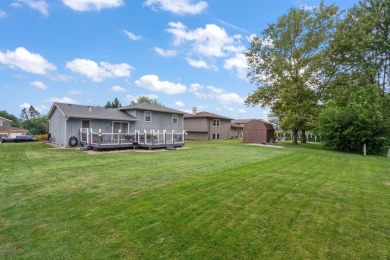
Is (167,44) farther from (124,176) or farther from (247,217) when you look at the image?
(247,217)

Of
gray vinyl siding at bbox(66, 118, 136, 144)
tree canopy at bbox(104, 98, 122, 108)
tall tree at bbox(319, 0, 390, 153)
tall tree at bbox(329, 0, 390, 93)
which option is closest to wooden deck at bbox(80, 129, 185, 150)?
gray vinyl siding at bbox(66, 118, 136, 144)

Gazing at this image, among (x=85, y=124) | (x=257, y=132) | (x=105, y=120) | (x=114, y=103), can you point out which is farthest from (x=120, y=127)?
(x=114, y=103)

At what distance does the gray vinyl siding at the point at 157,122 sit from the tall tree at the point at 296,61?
10.4 m

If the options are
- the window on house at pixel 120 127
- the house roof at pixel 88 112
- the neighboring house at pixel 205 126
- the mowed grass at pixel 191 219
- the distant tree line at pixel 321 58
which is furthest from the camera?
the neighboring house at pixel 205 126

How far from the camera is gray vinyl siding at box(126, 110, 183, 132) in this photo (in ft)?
73.4

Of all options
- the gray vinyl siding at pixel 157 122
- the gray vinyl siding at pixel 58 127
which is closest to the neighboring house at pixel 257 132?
the gray vinyl siding at pixel 157 122

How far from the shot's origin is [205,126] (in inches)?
1353

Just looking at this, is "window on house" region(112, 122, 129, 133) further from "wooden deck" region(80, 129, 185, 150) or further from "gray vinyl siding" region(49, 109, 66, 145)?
"gray vinyl siding" region(49, 109, 66, 145)

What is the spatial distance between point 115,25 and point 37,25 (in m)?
5.80

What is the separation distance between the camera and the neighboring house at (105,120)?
17953mm

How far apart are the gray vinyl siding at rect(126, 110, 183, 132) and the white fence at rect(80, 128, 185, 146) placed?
5.51 metres

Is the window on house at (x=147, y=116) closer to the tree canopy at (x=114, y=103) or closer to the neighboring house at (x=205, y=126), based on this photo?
the neighboring house at (x=205, y=126)

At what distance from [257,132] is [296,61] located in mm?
9057

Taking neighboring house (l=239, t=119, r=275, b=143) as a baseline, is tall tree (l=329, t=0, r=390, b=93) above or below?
above
